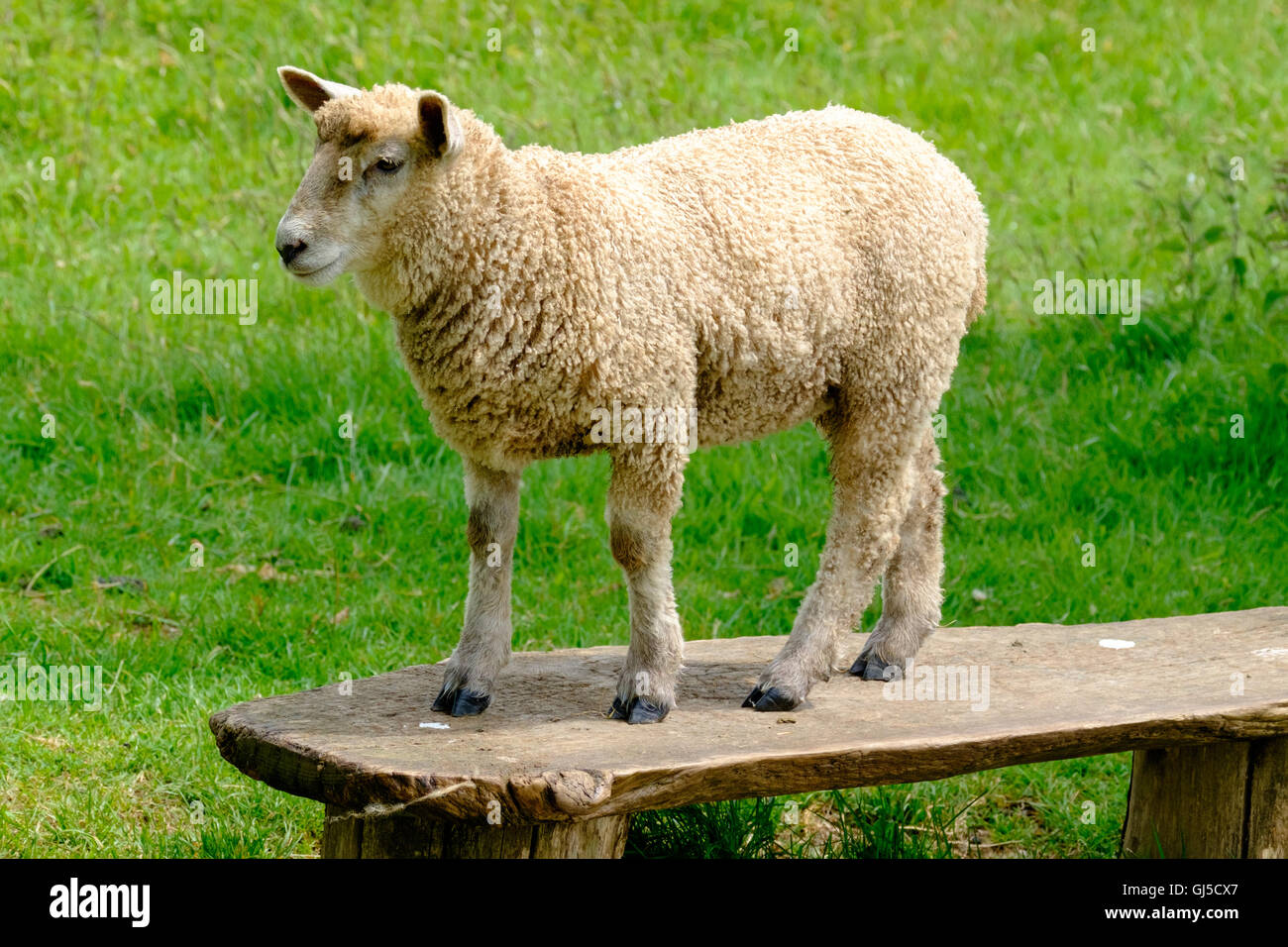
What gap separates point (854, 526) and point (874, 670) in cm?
51

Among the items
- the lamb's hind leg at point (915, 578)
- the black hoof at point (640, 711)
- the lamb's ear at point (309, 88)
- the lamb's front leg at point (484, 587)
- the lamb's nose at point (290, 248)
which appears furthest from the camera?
the lamb's hind leg at point (915, 578)

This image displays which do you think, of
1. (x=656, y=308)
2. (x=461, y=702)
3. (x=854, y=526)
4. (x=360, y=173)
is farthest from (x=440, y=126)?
(x=854, y=526)

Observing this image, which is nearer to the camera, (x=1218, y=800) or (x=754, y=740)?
(x=754, y=740)

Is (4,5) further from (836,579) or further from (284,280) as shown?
(836,579)

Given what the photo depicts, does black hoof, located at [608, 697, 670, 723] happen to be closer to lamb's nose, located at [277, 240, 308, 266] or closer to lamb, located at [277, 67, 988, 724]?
lamb, located at [277, 67, 988, 724]

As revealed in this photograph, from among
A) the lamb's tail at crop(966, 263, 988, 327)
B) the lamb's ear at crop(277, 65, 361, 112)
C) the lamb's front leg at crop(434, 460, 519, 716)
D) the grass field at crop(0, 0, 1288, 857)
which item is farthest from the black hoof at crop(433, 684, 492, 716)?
the lamb's tail at crop(966, 263, 988, 327)

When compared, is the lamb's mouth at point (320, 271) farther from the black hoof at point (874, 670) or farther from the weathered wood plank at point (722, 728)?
the black hoof at point (874, 670)

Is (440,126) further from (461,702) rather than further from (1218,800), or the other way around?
(1218,800)

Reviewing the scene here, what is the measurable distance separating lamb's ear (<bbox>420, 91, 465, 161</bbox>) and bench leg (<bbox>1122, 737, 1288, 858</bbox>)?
8.56 ft

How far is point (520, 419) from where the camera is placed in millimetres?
4113

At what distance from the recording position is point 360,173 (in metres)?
3.87

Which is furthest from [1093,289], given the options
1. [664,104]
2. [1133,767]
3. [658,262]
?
[658,262]

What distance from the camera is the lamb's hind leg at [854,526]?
182 inches

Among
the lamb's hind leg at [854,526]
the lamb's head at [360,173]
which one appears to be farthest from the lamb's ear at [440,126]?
the lamb's hind leg at [854,526]
